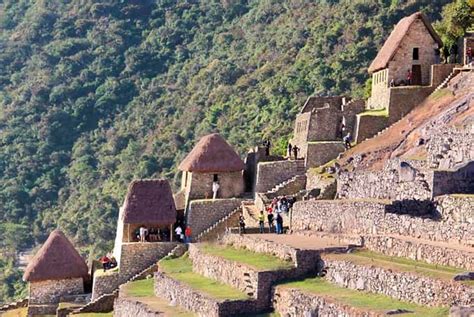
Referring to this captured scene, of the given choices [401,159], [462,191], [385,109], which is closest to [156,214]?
[385,109]

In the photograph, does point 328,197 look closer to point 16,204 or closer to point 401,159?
point 401,159

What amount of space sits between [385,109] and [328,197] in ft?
20.0

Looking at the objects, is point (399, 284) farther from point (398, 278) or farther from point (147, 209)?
point (147, 209)

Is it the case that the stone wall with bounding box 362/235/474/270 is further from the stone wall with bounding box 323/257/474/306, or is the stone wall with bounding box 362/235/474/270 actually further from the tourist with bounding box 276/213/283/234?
the tourist with bounding box 276/213/283/234

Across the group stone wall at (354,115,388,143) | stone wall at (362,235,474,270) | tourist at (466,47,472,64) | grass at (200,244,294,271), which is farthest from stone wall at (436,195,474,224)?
stone wall at (354,115,388,143)

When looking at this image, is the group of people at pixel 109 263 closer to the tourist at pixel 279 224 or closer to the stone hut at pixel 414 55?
the tourist at pixel 279 224

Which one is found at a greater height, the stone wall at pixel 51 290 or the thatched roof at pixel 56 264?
the thatched roof at pixel 56 264

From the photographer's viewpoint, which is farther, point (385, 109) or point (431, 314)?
point (385, 109)

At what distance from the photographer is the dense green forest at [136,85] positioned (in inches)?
2667

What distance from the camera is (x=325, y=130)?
4488 cm

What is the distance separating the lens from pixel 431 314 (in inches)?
939

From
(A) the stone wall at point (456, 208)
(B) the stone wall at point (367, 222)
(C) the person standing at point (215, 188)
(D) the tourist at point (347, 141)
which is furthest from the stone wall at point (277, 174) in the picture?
(A) the stone wall at point (456, 208)

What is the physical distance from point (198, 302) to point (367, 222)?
4574 millimetres

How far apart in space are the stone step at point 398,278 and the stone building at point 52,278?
15.8 meters
